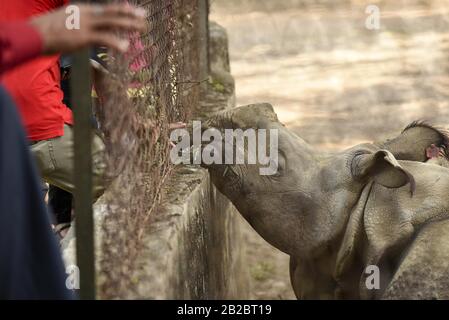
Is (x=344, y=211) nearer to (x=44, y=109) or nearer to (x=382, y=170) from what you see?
(x=382, y=170)

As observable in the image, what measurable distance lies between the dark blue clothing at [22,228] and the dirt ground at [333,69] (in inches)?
202

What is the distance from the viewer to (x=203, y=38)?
8172 millimetres

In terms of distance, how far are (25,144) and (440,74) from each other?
13828 mm

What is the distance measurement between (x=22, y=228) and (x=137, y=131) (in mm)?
1610

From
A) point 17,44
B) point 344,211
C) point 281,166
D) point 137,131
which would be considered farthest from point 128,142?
point 17,44

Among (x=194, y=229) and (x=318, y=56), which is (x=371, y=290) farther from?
(x=318, y=56)

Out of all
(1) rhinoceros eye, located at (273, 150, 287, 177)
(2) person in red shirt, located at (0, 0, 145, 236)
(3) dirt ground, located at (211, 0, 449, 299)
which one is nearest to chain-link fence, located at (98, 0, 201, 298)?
(2) person in red shirt, located at (0, 0, 145, 236)

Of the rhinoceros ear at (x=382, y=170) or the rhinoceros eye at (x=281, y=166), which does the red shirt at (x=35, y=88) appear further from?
the rhinoceros ear at (x=382, y=170)

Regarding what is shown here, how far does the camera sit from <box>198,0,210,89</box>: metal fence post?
7984 millimetres

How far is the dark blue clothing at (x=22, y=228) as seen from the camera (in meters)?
2.99

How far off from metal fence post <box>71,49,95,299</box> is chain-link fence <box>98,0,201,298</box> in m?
0.44

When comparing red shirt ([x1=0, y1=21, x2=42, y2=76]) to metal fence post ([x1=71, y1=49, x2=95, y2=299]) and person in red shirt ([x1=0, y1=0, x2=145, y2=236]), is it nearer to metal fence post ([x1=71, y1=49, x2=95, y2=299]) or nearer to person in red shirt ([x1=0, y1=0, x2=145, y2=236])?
Result: metal fence post ([x1=71, y1=49, x2=95, y2=299])

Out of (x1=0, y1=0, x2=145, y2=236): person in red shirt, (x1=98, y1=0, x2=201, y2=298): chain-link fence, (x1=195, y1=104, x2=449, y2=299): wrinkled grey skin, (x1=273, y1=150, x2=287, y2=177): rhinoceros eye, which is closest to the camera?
(x1=98, y1=0, x2=201, y2=298): chain-link fence
